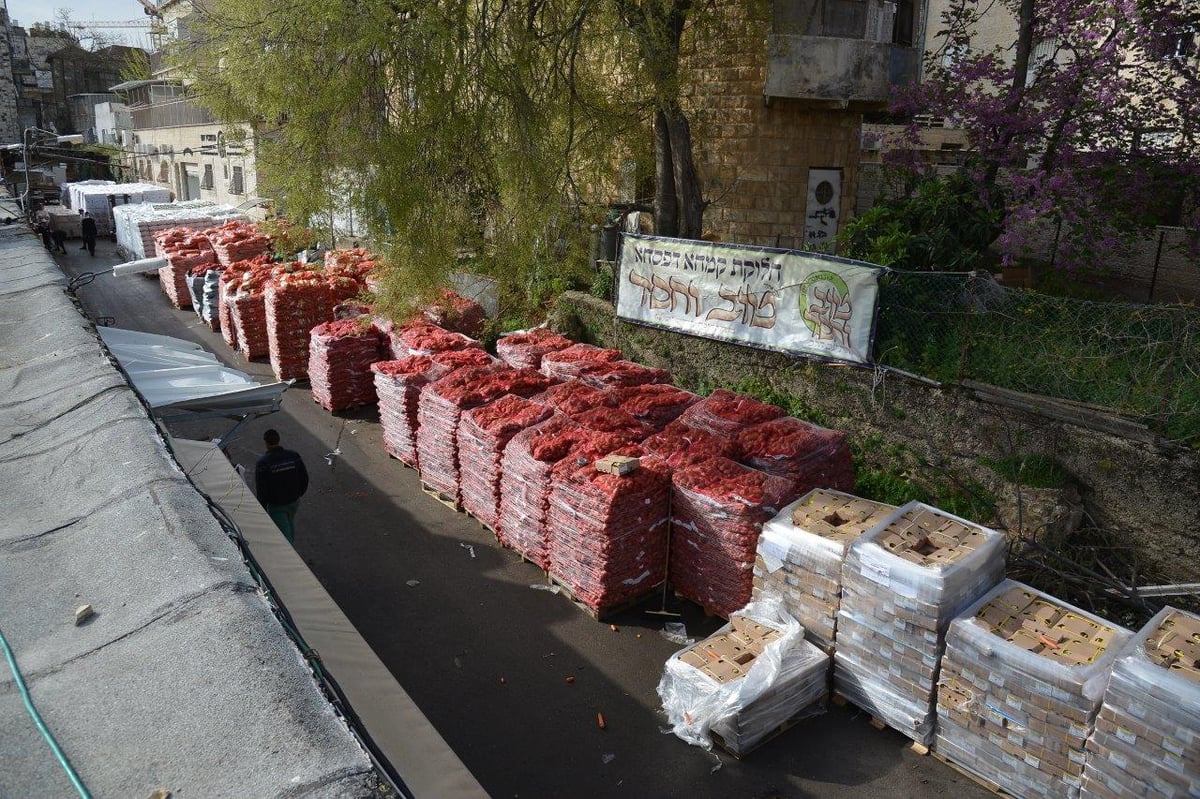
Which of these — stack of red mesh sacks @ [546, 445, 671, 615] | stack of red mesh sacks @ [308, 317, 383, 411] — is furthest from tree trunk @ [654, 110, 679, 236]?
stack of red mesh sacks @ [546, 445, 671, 615]

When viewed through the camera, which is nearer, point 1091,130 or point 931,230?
point 1091,130

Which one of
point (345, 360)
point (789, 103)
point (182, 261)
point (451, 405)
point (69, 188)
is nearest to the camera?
point (451, 405)

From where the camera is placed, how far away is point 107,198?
38656mm

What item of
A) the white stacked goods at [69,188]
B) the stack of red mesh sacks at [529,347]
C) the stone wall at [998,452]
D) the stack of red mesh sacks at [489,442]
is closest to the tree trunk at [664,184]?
the stone wall at [998,452]

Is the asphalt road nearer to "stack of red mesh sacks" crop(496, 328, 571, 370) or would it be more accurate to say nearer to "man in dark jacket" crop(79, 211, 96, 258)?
"stack of red mesh sacks" crop(496, 328, 571, 370)

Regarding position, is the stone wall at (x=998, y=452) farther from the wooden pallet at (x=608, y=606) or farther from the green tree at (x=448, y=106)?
the wooden pallet at (x=608, y=606)

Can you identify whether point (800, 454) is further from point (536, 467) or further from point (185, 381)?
point (185, 381)

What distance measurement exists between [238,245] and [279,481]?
1612 centimetres

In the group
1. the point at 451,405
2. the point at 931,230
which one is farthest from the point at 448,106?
the point at 931,230

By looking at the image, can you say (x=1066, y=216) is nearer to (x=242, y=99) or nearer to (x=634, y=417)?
(x=634, y=417)

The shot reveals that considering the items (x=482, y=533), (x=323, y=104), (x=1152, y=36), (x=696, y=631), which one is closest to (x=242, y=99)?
(x=323, y=104)

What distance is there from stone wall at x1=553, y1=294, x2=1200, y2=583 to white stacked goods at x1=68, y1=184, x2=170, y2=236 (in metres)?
36.7

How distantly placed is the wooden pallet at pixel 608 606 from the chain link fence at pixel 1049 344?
4449mm

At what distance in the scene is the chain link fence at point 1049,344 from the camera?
838 cm
